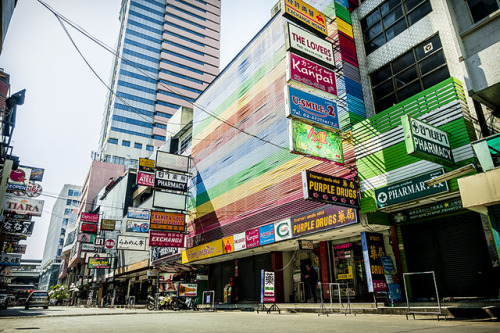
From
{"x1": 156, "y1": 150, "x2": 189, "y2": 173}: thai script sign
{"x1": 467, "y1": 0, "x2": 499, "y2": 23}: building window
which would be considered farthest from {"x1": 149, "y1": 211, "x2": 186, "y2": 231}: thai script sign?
{"x1": 467, "y1": 0, "x2": 499, "y2": 23}: building window

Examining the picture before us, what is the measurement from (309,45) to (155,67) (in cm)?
8388

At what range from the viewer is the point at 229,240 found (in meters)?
21.6

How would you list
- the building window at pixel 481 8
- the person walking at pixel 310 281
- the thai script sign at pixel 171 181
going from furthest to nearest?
the thai script sign at pixel 171 181 < the person walking at pixel 310 281 < the building window at pixel 481 8

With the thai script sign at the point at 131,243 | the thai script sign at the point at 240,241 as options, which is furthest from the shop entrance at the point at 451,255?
the thai script sign at the point at 131,243

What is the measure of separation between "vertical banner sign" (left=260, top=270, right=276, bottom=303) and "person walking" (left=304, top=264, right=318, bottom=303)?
3159 mm

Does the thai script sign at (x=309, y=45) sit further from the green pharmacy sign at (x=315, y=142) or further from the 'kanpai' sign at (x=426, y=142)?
the 'kanpai' sign at (x=426, y=142)

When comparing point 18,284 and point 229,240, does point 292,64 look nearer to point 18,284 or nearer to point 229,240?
point 229,240

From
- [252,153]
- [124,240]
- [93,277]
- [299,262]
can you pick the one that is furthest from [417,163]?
[93,277]

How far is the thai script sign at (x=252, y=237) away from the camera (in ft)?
62.5

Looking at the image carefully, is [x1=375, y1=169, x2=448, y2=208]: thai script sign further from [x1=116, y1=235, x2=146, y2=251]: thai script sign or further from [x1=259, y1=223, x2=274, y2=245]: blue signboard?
[x1=116, y1=235, x2=146, y2=251]: thai script sign

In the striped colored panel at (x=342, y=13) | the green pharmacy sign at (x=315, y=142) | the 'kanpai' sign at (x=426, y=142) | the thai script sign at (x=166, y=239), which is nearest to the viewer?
the 'kanpai' sign at (x=426, y=142)

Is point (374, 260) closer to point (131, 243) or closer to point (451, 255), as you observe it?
point (451, 255)

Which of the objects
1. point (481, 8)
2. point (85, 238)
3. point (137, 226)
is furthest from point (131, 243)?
point (481, 8)

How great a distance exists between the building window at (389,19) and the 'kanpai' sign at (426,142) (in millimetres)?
6995
